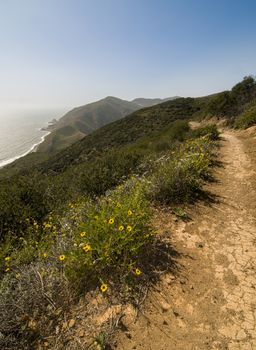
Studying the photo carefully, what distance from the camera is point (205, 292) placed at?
9.18 feet

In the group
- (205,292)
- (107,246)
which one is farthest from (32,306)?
(205,292)

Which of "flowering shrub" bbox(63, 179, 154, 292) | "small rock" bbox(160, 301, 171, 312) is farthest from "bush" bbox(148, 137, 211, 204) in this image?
"small rock" bbox(160, 301, 171, 312)

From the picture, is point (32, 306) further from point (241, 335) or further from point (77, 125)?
point (77, 125)

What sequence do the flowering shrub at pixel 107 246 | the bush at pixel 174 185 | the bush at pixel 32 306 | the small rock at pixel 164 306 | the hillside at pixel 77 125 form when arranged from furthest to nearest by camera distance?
the hillside at pixel 77 125, the bush at pixel 174 185, the flowering shrub at pixel 107 246, the small rock at pixel 164 306, the bush at pixel 32 306

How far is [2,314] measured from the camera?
2303 mm

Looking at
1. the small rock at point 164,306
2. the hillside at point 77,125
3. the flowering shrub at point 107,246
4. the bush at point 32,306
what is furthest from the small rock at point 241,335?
the hillside at point 77,125

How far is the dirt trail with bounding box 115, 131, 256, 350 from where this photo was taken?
2244 mm

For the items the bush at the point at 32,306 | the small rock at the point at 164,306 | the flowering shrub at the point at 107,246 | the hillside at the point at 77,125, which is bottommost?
the hillside at the point at 77,125

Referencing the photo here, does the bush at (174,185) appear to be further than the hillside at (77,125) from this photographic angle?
No

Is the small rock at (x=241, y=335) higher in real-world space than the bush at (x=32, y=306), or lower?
lower

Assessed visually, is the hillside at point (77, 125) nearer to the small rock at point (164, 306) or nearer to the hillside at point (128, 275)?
the hillside at point (128, 275)

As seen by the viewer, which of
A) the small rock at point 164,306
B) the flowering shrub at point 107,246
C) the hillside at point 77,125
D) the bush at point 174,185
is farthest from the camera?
the hillside at point 77,125

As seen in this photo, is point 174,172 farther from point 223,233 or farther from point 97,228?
point 97,228

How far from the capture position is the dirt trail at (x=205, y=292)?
2.24m
